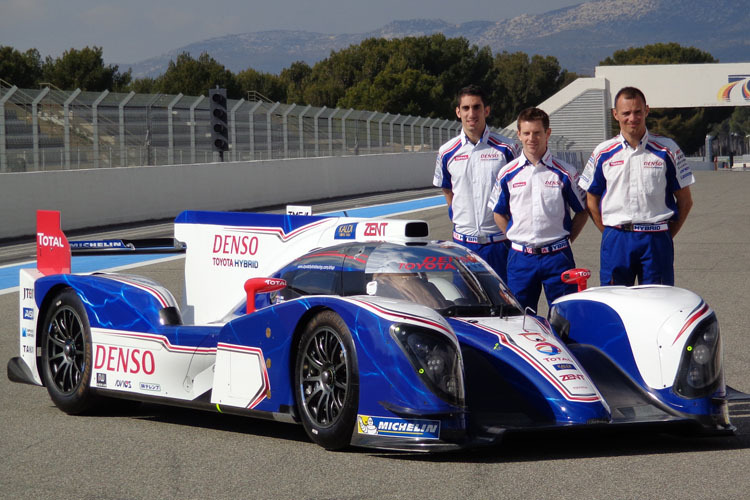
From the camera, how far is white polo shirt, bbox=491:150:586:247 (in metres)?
6.96

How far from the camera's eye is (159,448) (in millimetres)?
5617

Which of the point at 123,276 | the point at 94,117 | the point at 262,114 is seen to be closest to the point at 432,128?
the point at 262,114

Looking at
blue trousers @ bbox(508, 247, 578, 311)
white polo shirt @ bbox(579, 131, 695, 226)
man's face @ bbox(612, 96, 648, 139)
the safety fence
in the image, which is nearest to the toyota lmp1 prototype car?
blue trousers @ bbox(508, 247, 578, 311)

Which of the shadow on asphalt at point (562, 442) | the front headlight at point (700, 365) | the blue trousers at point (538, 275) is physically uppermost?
the blue trousers at point (538, 275)

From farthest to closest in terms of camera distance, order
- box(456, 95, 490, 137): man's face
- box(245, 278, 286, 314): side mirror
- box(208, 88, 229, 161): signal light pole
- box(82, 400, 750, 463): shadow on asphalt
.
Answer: box(208, 88, 229, 161): signal light pole → box(456, 95, 490, 137): man's face → box(245, 278, 286, 314): side mirror → box(82, 400, 750, 463): shadow on asphalt

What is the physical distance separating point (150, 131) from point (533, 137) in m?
19.4

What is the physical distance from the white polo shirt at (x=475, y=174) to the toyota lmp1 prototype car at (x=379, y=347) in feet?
3.47

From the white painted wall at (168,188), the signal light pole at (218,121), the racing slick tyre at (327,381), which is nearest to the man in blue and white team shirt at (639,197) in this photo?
the racing slick tyre at (327,381)

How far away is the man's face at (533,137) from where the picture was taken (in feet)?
22.7

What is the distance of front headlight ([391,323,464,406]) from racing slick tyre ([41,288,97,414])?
8.04ft

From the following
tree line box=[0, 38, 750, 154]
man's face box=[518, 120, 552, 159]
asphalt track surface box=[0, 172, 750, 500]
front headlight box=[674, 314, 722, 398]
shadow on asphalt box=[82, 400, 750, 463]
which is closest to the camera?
asphalt track surface box=[0, 172, 750, 500]

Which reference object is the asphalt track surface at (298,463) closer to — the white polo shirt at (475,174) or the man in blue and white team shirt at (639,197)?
the man in blue and white team shirt at (639,197)

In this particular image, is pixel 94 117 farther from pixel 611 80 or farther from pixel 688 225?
pixel 611 80

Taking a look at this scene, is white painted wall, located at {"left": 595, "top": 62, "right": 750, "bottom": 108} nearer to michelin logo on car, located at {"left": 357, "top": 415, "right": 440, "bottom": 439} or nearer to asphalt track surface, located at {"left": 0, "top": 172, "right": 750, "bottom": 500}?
asphalt track surface, located at {"left": 0, "top": 172, "right": 750, "bottom": 500}
